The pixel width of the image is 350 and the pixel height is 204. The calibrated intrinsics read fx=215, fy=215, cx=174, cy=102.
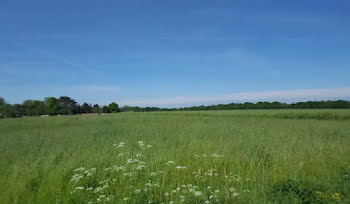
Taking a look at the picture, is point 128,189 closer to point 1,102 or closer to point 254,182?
point 254,182

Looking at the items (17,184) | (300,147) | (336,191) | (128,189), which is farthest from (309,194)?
(17,184)

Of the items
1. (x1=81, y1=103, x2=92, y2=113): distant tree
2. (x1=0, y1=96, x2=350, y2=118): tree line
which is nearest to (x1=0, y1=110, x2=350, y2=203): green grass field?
(x1=0, y1=96, x2=350, y2=118): tree line

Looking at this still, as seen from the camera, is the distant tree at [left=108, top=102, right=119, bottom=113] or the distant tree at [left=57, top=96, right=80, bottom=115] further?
the distant tree at [left=108, top=102, right=119, bottom=113]

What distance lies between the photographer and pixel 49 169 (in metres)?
5.64

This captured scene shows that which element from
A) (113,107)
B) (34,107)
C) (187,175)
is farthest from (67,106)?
(187,175)

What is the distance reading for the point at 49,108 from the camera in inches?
2992

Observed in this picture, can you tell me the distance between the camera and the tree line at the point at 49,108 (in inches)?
2514

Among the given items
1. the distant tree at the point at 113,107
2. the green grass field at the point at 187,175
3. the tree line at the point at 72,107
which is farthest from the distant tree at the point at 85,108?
the green grass field at the point at 187,175

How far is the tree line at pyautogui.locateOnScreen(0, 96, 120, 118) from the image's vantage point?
6385 centimetres

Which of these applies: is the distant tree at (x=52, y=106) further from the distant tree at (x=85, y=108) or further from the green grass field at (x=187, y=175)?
the green grass field at (x=187, y=175)

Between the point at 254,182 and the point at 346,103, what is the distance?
147 feet

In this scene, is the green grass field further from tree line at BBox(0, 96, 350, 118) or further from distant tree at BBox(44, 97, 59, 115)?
distant tree at BBox(44, 97, 59, 115)

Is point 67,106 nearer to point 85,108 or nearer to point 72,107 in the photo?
point 72,107

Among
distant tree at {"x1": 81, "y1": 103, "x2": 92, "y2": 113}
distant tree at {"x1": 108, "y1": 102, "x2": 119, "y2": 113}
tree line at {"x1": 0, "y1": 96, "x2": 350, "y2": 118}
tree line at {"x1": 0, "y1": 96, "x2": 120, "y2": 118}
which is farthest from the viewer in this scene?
distant tree at {"x1": 108, "y1": 102, "x2": 119, "y2": 113}
